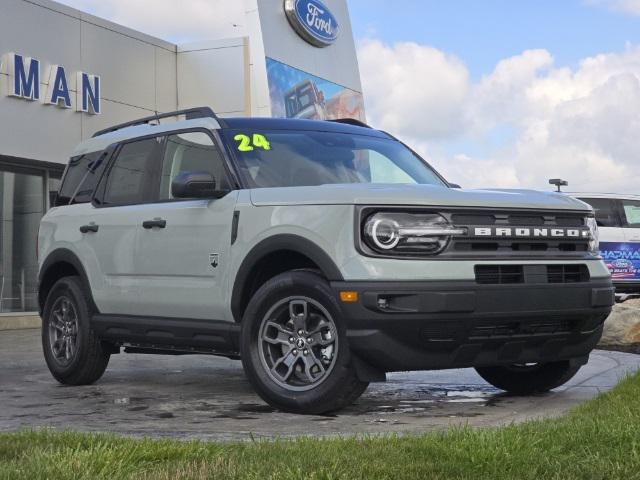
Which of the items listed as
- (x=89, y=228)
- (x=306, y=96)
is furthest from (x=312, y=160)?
(x=306, y=96)

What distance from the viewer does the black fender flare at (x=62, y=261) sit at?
25.5ft

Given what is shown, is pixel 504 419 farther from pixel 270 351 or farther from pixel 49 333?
pixel 49 333

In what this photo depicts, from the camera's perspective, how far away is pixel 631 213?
19062 mm

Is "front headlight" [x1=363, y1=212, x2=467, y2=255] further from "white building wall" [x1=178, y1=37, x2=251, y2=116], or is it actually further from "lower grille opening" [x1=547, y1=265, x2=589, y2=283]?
"white building wall" [x1=178, y1=37, x2=251, y2=116]

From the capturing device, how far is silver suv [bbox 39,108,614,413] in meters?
5.68

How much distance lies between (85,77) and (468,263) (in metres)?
13.3

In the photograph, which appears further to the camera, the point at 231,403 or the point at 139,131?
the point at 139,131

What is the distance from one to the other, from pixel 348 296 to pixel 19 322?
12.3m

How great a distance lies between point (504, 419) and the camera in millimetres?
5750

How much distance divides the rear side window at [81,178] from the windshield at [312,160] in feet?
5.55

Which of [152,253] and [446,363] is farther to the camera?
[152,253]

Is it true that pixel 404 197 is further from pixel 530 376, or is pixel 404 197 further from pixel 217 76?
pixel 217 76

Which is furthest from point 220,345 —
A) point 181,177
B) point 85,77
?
point 85,77

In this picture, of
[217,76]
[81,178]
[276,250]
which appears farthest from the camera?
[217,76]
